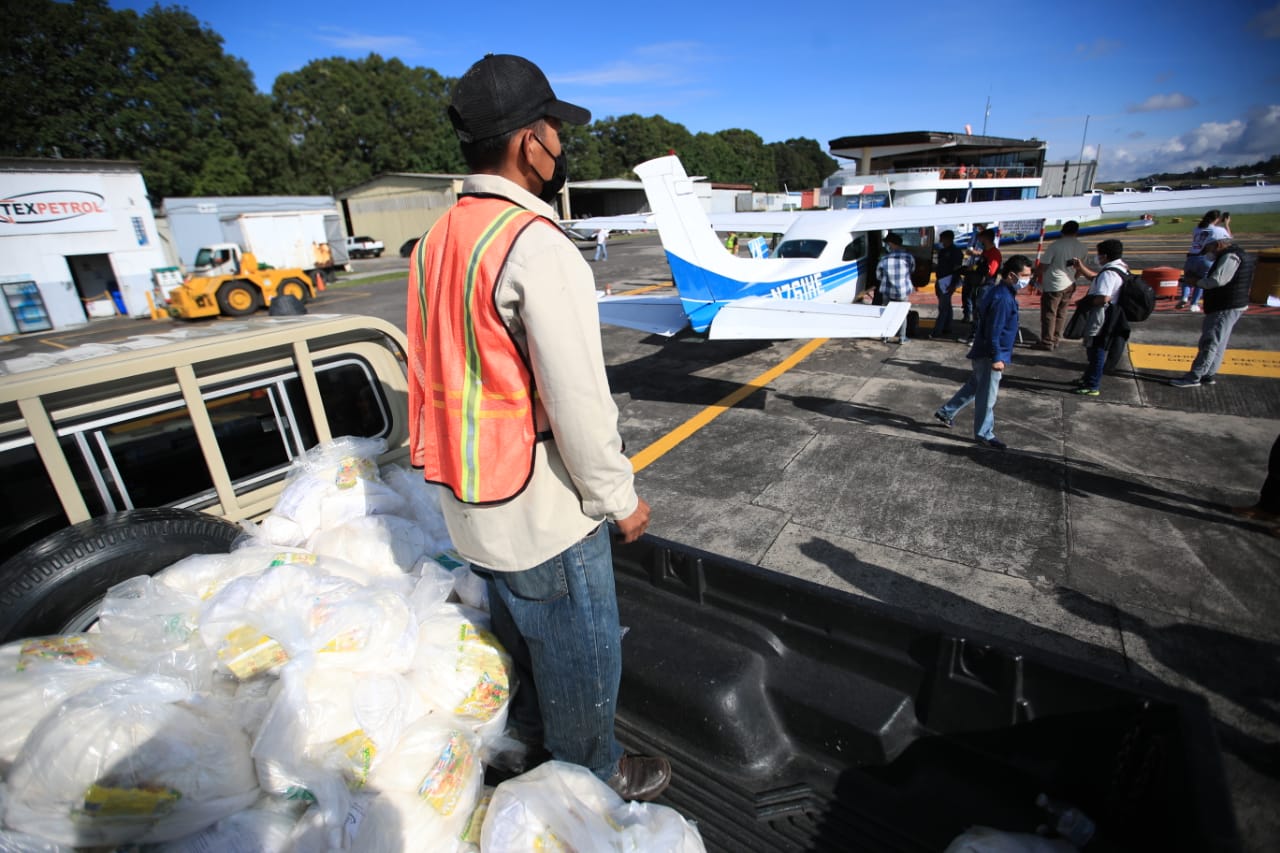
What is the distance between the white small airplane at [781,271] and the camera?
675cm

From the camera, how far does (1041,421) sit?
6039 mm

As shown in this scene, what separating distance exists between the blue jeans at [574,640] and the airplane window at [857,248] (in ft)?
31.3

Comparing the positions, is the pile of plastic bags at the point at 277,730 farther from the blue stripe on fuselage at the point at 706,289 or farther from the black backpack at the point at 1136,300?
the black backpack at the point at 1136,300

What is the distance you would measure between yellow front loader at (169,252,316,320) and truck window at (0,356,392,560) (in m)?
18.5

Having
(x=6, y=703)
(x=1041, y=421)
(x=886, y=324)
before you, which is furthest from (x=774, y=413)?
(x=6, y=703)

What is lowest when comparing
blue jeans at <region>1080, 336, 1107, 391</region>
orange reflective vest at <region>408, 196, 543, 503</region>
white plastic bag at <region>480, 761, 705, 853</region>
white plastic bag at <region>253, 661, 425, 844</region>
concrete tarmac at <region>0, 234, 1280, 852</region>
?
concrete tarmac at <region>0, 234, 1280, 852</region>

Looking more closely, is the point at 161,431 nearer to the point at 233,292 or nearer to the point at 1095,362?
the point at 1095,362

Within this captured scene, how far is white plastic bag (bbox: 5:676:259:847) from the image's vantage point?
1204 millimetres

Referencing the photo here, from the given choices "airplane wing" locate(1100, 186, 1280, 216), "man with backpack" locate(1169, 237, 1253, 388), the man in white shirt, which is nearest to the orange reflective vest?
"man with backpack" locate(1169, 237, 1253, 388)

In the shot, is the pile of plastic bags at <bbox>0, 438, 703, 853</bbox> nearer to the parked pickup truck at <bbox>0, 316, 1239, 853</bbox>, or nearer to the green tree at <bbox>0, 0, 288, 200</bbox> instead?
the parked pickup truck at <bbox>0, 316, 1239, 853</bbox>

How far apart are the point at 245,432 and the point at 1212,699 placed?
4.74 m

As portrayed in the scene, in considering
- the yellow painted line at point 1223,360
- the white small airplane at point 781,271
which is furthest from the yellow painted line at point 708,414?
the yellow painted line at point 1223,360

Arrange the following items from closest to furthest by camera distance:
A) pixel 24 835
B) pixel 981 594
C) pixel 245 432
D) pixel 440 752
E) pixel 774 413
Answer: pixel 24 835
pixel 440 752
pixel 245 432
pixel 981 594
pixel 774 413

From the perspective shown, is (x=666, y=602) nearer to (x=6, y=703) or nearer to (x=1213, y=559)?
(x=6, y=703)
